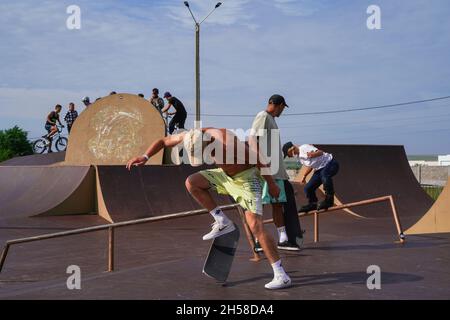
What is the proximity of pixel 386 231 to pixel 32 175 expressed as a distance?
913 centimetres

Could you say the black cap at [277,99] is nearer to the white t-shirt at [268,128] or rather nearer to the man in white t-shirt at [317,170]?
the white t-shirt at [268,128]

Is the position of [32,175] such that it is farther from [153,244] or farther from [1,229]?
[153,244]

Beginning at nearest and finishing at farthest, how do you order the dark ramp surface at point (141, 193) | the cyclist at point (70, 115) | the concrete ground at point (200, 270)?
the concrete ground at point (200, 270)
the dark ramp surface at point (141, 193)
the cyclist at point (70, 115)

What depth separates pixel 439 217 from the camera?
7.73 m

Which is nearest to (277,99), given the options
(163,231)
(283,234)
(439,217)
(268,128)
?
(268,128)

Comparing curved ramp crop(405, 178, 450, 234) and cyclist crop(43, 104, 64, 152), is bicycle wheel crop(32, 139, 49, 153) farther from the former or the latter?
curved ramp crop(405, 178, 450, 234)

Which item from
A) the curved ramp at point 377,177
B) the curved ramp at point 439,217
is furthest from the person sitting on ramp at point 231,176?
the curved ramp at point 377,177

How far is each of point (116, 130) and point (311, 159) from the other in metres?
9.50

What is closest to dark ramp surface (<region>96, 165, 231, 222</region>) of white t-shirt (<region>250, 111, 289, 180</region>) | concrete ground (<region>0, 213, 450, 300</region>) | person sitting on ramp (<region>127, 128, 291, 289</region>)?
concrete ground (<region>0, 213, 450, 300</region>)

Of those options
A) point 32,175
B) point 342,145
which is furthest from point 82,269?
point 342,145

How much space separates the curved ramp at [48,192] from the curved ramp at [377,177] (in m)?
6.45

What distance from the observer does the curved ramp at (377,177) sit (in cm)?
1430

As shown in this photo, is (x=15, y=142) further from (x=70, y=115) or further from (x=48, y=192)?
(x=48, y=192)

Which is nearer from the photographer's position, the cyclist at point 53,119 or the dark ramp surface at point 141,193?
the dark ramp surface at point 141,193
